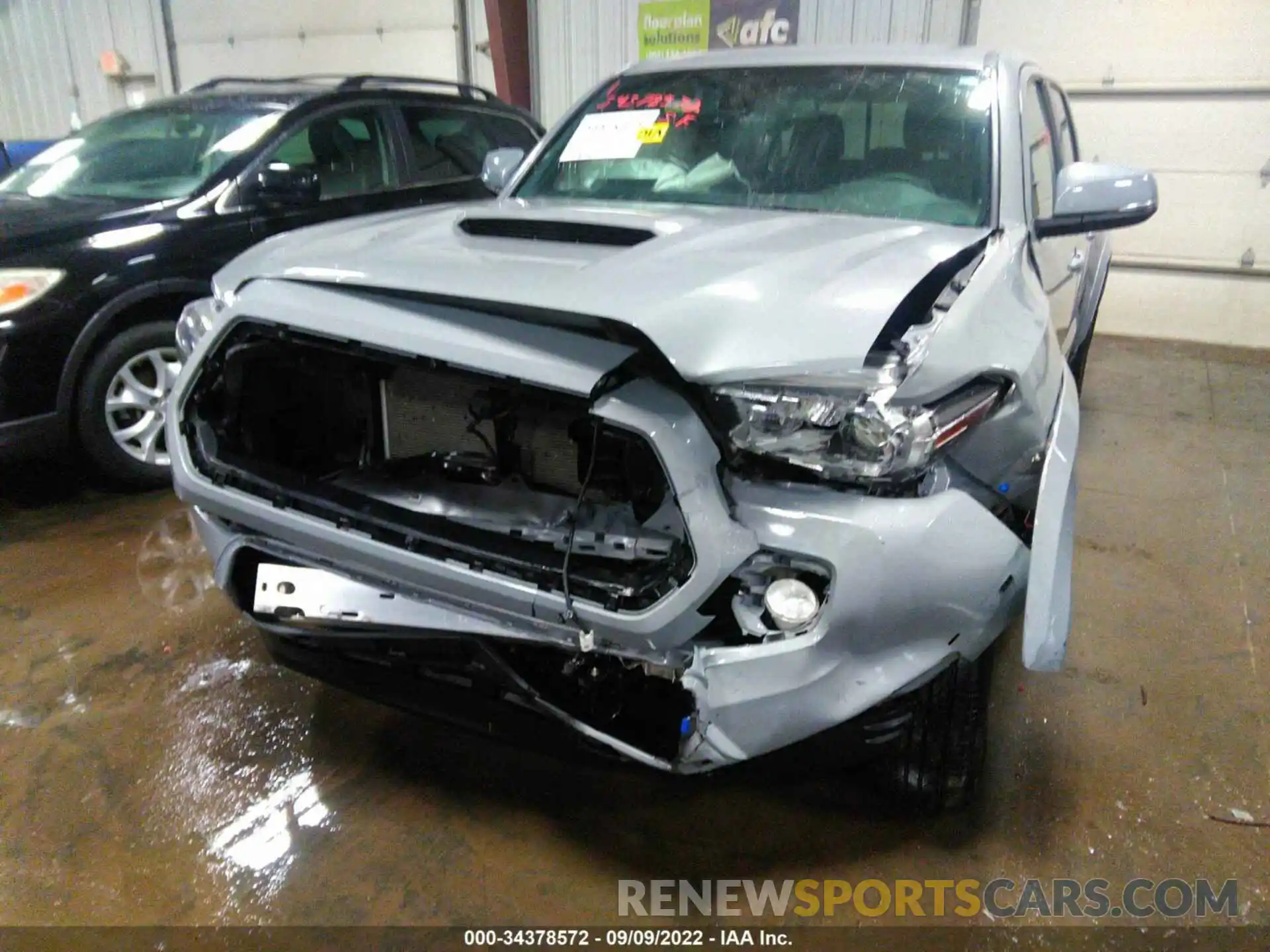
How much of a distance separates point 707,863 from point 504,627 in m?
0.70

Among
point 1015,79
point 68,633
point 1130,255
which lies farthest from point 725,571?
point 1130,255

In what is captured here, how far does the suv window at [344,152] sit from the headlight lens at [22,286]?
110 centimetres

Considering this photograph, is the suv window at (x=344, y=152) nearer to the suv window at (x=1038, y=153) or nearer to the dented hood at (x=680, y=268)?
the dented hood at (x=680, y=268)

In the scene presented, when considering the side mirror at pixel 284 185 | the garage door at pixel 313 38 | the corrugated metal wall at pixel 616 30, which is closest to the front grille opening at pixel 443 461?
the side mirror at pixel 284 185

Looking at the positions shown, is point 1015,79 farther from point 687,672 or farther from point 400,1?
point 400,1

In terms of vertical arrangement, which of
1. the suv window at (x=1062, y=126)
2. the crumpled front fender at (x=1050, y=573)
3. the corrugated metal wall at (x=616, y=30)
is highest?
the corrugated metal wall at (x=616, y=30)

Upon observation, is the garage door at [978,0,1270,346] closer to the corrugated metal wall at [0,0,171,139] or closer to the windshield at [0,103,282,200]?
the windshield at [0,103,282,200]

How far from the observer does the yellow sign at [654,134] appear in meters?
2.75

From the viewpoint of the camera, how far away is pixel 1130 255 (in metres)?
6.99

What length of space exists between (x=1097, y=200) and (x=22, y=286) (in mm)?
3401

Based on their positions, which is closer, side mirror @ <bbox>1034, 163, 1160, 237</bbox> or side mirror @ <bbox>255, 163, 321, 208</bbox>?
side mirror @ <bbox>1034, 163, 1160, 237</bbox>

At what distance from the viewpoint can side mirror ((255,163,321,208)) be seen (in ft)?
11.7

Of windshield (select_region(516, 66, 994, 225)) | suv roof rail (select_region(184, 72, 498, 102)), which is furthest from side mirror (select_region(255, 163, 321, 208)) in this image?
windshield (select_region(516, 66, 994, 225))

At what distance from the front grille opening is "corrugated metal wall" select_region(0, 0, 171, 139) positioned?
32.0 ft
